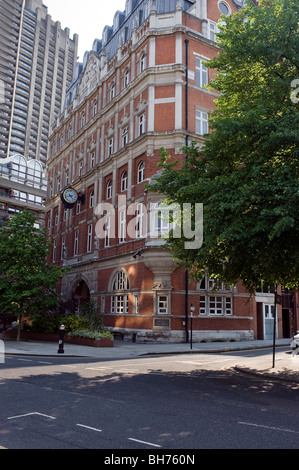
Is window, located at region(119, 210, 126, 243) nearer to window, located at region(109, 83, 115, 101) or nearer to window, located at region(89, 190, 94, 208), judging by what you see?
window, located at region(89, 190, 94, 208)

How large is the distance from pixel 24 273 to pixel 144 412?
65.5ft

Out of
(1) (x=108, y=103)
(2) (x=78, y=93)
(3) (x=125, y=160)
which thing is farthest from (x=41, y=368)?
(2) (x=78, y=93)

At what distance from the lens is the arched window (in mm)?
29516

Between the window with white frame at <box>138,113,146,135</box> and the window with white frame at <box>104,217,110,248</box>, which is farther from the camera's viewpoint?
the window with white frame at <box>104,217,110,248</box>

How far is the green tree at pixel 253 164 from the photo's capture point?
10828 mm

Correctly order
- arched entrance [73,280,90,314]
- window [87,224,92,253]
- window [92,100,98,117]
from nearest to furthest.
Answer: window [87,224,92,253] → arched entrance [73,280,90,314] → window [92,100,98,117]

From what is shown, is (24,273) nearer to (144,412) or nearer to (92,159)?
(92,159)

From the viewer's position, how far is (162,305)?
86.0 feet

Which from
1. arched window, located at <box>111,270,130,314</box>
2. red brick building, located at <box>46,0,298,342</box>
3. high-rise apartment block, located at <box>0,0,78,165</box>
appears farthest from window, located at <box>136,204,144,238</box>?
high-rise apartment block, located at <box>0,0,78,165</box>

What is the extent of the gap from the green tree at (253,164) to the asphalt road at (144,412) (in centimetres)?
374

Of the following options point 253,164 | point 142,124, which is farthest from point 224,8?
point 253,164

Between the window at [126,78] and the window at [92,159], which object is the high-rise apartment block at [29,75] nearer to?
the window at [92,159]

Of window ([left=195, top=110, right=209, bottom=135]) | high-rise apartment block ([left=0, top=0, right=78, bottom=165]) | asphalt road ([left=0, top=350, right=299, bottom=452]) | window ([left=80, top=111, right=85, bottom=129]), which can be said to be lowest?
asphalt road ([left=0, top=350, right=299, bottom=452])

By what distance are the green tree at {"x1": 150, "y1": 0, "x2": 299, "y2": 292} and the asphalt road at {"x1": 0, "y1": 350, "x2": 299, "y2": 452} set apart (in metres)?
3.74
